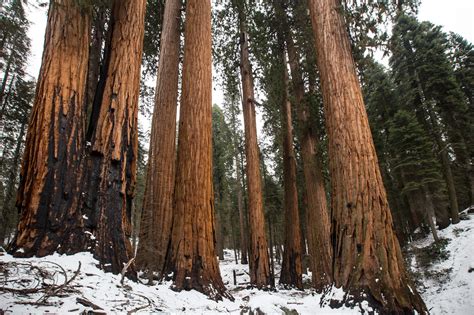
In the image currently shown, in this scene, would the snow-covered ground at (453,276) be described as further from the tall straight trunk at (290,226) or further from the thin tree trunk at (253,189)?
the thin tree trunk at (253,189)

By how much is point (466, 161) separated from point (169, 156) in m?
22.1

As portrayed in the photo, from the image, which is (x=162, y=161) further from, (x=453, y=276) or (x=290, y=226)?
(x=453, y=276)

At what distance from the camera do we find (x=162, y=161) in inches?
220

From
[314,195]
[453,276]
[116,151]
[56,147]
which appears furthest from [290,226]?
[453,276]

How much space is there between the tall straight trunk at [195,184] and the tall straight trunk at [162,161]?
3.10 feet

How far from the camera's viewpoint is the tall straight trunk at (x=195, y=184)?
3518 mm

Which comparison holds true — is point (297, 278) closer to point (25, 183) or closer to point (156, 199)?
point (156, 199)

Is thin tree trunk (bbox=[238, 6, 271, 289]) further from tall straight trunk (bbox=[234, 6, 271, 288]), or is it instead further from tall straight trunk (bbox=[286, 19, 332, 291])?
tall straight trunk (bbox=[286, 19, 332, 291])

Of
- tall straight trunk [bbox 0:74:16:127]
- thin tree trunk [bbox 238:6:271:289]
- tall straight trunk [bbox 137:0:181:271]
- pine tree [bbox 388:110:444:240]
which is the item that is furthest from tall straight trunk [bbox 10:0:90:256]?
pine tree [bbox 388:110:444:240]

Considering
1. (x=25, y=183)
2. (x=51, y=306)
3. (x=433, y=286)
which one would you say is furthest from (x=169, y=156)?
(x=433, y=286)

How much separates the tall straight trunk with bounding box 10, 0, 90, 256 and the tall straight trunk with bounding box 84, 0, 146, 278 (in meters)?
0.17

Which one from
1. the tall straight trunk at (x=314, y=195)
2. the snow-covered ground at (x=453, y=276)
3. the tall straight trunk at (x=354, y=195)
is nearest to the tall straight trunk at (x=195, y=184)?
the tall straight trunk at (x=354, y=195)

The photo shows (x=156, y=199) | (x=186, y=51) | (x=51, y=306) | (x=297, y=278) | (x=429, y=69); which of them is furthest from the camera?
(x=429, y=69)

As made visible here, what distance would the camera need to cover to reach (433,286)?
12.6 metres
